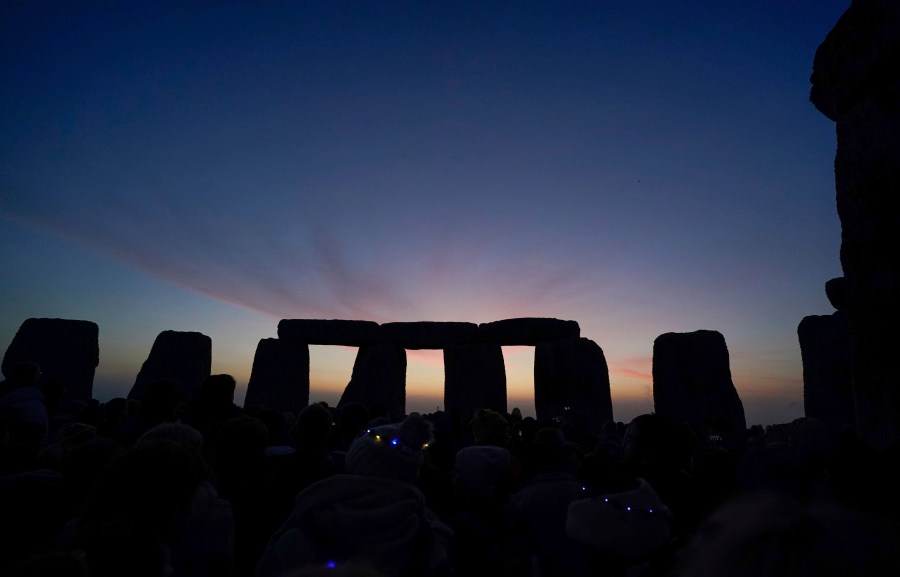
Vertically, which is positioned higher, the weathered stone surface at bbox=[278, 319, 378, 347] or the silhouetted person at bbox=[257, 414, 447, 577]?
the weathered stone surface at bbox=[278, 319, 378, 347]

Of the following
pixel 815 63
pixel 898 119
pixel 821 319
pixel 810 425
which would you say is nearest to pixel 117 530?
pixel 810 425

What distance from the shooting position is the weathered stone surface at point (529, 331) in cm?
1330

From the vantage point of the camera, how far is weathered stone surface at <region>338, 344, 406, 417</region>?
543 inches

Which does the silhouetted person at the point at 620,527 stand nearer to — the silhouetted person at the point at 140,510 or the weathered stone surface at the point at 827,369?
the silhouetted person at the point at 140,510

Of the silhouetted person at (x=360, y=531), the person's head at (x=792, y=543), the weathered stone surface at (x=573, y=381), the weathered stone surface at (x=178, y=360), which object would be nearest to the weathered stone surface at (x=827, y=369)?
the weathered stone surface at (x=573, y=381)

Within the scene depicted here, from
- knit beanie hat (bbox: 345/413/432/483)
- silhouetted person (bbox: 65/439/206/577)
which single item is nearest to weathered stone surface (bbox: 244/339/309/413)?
knit beanie hat (bbox: 345/413/432/483)

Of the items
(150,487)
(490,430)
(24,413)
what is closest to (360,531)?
(150,487)

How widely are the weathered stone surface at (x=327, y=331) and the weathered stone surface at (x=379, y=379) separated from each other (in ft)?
1.53

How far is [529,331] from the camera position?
13.4m

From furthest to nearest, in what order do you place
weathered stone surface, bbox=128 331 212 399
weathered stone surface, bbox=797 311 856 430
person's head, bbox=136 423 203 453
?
weathered stone surface, bbox=128 331 212 399 → weathered stone surface, bbox=797 311 856 430 → person's head, bbox=136 423 203 453

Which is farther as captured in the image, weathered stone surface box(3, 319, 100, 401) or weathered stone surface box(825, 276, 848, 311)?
weathered stone surface box(3, 319, 100, 401)

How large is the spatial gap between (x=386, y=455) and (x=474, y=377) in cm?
1178

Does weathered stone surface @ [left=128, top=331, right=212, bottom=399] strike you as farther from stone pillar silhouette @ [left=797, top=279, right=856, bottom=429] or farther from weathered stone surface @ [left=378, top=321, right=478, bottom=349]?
stone pillar silhouette @ [left=797, top=279, right=856, bottom=429]

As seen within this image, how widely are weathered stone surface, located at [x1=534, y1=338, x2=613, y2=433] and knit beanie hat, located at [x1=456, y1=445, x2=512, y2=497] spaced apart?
9470mm
